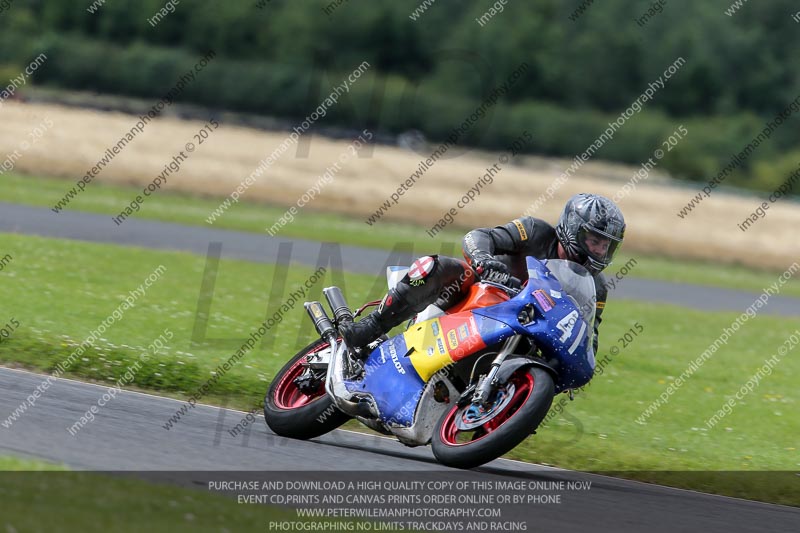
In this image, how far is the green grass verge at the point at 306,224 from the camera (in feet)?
87.5

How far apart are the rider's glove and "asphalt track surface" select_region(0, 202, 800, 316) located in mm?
12861

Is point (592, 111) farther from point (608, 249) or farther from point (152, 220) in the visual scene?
point (608, 249)

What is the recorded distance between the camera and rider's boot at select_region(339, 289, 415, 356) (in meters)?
7.76

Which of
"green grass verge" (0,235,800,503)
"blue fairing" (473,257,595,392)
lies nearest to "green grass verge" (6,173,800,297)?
→ "green grass verge" (0,235,800,503)

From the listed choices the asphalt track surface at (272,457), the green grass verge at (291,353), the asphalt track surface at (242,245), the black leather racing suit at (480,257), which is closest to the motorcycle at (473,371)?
the black leather racing suit at (480,257)

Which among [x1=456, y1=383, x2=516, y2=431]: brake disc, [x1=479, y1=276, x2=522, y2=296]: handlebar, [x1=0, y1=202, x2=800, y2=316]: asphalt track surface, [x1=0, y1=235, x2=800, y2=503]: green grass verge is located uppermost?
[x1=479, y1=276, x2=522, y2=296]: handlebar

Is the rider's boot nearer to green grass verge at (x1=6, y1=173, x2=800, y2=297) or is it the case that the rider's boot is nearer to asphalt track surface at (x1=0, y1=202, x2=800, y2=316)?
asphalt track surface at (x1=0, y1=202, x2=800, y2=316)

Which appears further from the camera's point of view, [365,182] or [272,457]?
[365,182]

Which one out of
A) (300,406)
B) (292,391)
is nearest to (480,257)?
(300,406)

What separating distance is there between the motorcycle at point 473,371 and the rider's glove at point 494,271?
43mm

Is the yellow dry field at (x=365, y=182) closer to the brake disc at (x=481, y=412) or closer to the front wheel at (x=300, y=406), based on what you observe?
the front wheel at (x=300, y=406)

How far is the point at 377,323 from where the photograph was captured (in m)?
7.80

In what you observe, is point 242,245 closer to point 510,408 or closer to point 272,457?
point 272,457

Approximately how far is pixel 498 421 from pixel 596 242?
1.41 metres
